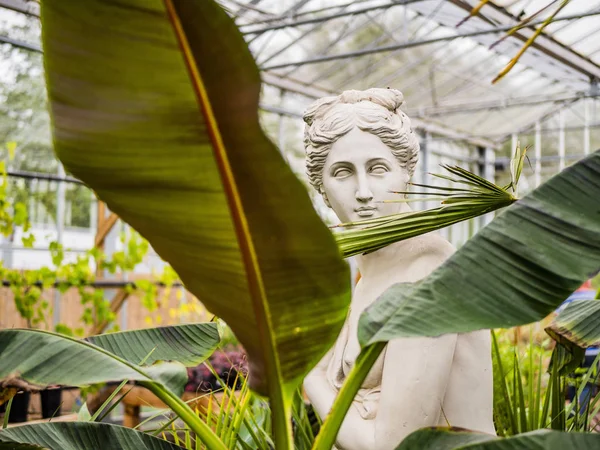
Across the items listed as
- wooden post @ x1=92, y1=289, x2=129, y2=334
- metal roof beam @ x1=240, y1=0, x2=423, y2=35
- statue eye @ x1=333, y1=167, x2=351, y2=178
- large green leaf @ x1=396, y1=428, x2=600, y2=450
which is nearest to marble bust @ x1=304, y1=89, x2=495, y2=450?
statue eye @ x1=333, y1=167, x2=351, y2=178

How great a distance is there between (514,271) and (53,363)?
2.45 ft

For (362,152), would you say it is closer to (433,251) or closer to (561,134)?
(433,251)

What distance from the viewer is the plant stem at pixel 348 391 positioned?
1074mm

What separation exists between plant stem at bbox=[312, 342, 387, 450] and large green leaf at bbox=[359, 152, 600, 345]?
0.04 meters

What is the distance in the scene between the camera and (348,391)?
109 cm

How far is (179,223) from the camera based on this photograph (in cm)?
105

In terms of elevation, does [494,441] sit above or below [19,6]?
below

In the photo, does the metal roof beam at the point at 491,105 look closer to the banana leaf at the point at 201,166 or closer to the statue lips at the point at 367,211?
the statue lips at the point at 367,211

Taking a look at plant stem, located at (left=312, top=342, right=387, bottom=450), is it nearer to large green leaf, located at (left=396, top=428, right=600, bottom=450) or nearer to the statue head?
large green leaf, located at (left=396, top=428, right=600, bottom=450)

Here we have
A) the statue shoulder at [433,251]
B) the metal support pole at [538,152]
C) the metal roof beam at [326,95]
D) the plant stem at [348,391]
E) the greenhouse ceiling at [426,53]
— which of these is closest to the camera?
the plant stem at [348,391]

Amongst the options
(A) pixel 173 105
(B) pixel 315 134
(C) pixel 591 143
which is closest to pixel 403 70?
(C) pixel 591 143

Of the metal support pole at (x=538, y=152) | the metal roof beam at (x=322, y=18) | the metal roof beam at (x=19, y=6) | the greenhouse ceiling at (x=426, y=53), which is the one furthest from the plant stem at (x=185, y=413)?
the metal support pole at (x=538, y=152)

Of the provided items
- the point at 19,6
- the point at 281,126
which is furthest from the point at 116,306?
the point at 281,126

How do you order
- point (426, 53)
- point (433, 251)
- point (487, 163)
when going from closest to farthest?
point (433, 251), point (426, 53), point (487, 163)
